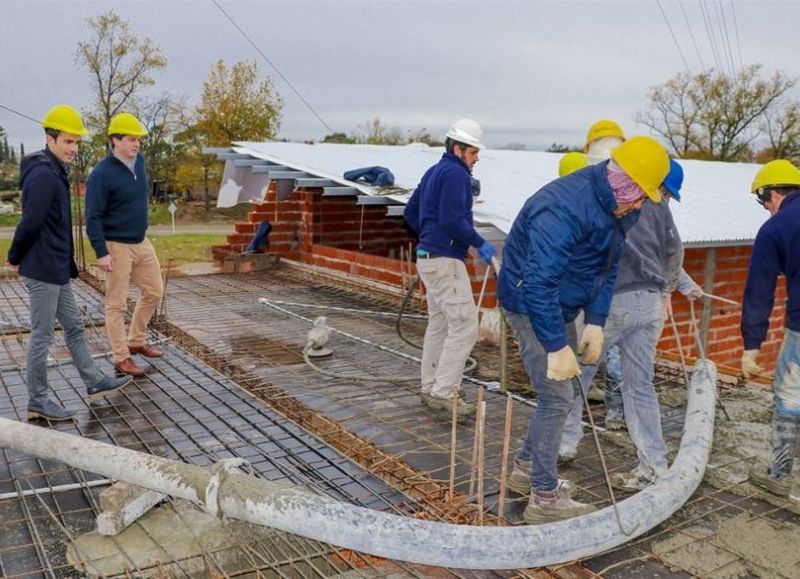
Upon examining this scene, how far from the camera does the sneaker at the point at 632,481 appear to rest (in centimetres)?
341

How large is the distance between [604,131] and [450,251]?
131 cm

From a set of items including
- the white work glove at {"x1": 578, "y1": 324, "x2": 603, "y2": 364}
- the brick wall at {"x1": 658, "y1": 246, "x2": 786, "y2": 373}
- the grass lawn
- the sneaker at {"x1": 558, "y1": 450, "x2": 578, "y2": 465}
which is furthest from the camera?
the grass lawn

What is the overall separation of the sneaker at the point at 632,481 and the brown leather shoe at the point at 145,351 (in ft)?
11.7

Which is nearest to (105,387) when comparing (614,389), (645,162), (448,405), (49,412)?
(49,412)

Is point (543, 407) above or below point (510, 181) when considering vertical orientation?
below

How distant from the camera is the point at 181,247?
16891 mm

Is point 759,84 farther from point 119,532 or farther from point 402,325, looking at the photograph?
point 119,532

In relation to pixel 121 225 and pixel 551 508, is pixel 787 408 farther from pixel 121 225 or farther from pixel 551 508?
pixel 121 225

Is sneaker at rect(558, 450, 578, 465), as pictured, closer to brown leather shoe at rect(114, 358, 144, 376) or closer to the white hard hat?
the white hard hat

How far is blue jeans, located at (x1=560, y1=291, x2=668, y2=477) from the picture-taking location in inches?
135

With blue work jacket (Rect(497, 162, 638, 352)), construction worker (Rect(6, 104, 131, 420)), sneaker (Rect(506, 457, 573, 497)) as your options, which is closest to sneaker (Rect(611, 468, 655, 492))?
sneaker (Rect(506, 457, 573, 497))

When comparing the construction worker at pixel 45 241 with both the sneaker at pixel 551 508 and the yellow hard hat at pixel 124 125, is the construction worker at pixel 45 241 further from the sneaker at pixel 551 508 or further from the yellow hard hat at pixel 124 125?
the sneaker at pixel 551 508

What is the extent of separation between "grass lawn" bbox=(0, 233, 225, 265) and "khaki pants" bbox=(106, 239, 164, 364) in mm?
8125

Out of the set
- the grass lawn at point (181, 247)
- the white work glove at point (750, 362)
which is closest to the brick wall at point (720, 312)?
the white work glove at point (750, 362)
